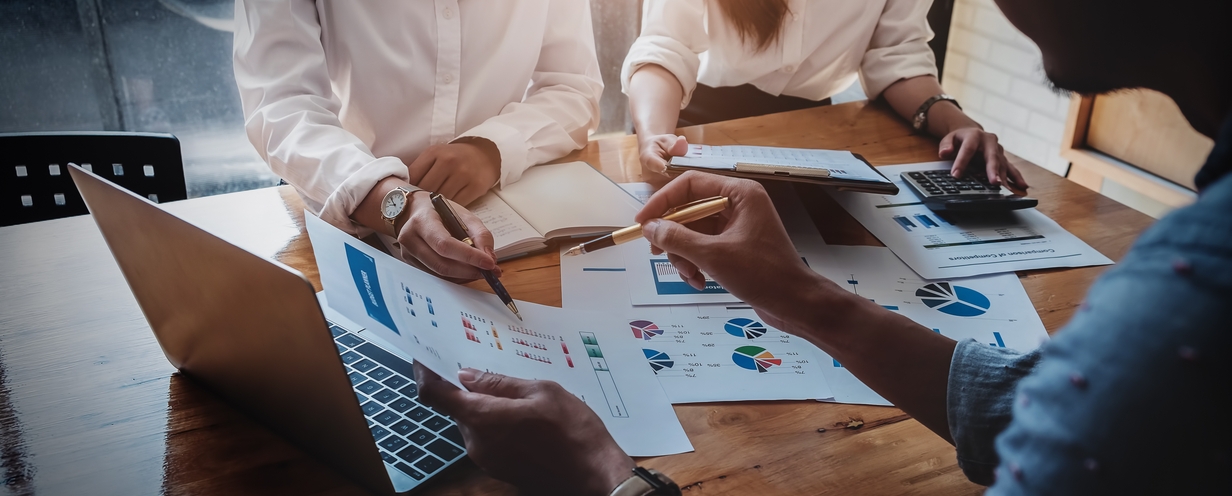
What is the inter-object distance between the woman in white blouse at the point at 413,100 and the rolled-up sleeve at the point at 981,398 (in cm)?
→ 49

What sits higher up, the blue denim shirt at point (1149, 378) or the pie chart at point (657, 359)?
the blue denim shirt at point (1149, 378)

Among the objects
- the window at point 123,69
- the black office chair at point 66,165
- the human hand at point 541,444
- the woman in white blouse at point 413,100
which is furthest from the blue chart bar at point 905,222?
the window at point 123,69

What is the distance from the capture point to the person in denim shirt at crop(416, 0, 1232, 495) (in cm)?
30

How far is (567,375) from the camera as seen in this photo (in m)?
0.72

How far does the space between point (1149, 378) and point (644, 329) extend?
0.57m

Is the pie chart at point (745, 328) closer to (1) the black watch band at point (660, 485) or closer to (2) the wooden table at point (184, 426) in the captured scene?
(2) the wooden table at point (184, 426)

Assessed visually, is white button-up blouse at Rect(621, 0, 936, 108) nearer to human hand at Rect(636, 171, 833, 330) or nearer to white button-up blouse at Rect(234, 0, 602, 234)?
white button-up blouse at Rect(234, 0, 602, 234)

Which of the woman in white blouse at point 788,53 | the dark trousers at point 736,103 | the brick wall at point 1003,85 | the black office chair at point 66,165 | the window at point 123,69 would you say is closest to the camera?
the black office chair at point 66,165

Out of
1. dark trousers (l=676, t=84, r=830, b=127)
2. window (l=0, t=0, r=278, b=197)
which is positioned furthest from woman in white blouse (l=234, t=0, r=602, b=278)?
window (l=0, t=0, r=278, b=197)

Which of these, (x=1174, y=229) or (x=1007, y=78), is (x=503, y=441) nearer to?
(x=1174, y=229)

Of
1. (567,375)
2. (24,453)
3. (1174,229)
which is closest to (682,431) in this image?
(567,375)

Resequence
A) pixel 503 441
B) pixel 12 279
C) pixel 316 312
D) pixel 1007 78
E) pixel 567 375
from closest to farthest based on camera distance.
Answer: pixel 316 312
pixel 503 441
pixel 567 375
pixel 12 279
pixel 1007 78

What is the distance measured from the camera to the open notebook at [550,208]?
1.01m

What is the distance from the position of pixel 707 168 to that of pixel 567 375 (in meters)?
0.44
